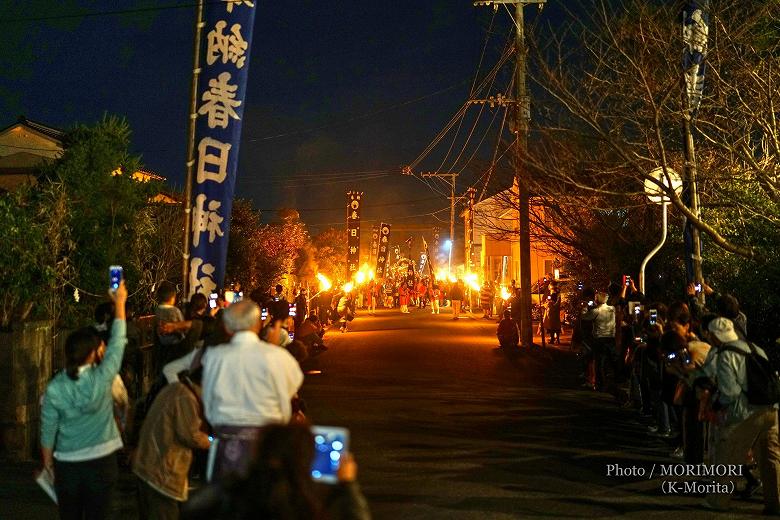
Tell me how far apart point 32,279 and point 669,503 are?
456 inches

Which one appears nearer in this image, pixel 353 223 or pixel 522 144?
pixel 522 144

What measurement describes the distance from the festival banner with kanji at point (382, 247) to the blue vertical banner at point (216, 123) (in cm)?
4415

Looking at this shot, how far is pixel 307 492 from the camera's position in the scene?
10.3ft

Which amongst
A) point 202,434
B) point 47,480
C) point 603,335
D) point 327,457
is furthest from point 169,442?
point 603,335

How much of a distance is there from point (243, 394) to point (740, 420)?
496 cm

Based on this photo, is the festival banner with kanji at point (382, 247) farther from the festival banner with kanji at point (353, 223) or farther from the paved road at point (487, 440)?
the paved road at point (487, 440)

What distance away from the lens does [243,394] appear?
15.6 feet

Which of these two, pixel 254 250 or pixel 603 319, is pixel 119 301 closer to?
pixel 603 319

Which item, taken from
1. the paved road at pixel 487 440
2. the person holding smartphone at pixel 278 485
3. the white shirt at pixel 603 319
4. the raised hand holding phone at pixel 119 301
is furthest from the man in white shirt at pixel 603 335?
the person holding smartphone at pixel 278 485

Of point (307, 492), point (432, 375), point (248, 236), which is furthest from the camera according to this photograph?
point (248, 236)

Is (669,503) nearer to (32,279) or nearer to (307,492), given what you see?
(307,492)

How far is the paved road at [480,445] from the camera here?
316 inches

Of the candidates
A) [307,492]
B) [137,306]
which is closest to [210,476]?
[307,492]

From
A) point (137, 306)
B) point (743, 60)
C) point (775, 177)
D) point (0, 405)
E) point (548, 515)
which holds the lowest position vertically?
point (548, 515)
